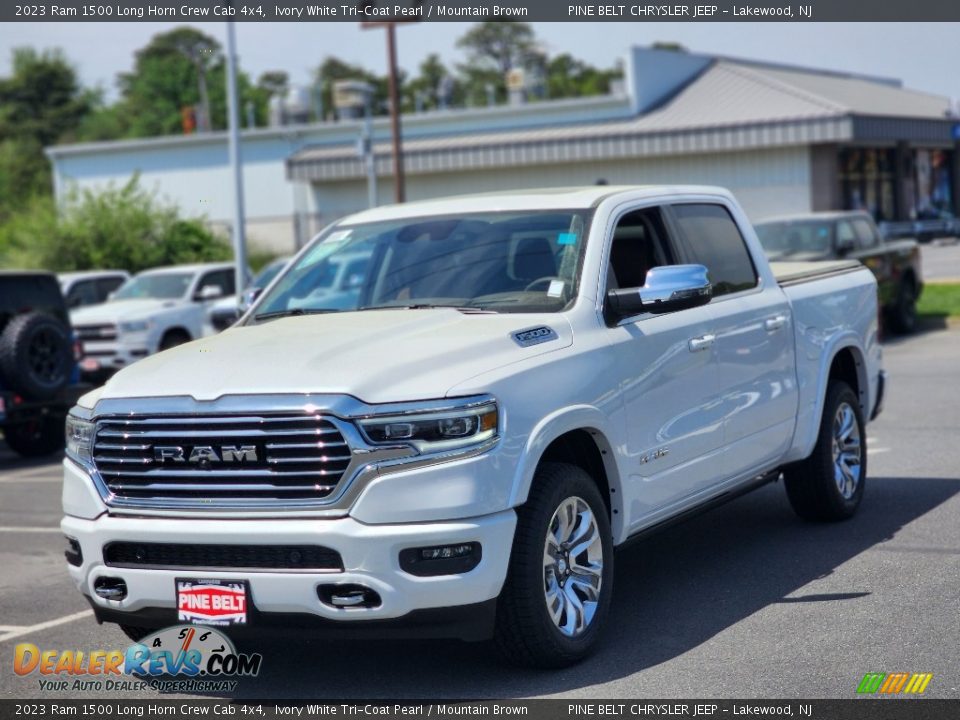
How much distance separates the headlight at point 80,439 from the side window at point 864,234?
1569 centimetres

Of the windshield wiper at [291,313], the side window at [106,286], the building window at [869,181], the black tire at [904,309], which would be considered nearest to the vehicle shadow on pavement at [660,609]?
the windshield wiper at [291,313]

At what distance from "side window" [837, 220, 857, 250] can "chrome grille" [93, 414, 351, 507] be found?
49.0 feet

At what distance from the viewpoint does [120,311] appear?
787 inches

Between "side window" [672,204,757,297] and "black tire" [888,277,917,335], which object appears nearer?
"side window" [672,204,757,297]

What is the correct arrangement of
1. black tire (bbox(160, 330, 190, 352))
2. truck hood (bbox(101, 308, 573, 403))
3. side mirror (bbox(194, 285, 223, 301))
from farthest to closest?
1. side mirror (bbox(194, 285, 223, 301))
2. black tire (bbox(160, 330, 190, 352))
3. truck hood (bbox(101, 308, 573, 403))

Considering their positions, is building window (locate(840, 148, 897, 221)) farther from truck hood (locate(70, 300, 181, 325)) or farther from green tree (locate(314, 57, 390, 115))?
green tree (locate(314, 57, 390, 115))

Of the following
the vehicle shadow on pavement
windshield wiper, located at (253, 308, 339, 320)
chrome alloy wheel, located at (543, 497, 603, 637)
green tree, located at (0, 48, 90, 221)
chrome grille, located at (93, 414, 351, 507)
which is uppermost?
green tree, located at (0, 48, 90, 221)

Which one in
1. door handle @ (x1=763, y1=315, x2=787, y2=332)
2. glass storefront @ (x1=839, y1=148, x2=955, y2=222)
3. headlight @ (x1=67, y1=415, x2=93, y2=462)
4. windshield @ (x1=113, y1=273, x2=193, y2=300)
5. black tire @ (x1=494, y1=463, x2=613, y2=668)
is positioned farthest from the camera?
glass storefront @ (x1=839, y1=148, x2=955, y2=222)

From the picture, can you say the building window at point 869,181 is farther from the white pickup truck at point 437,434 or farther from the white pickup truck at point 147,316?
the white pickup truck at point 437,434

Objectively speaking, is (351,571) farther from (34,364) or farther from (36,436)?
(36,436)

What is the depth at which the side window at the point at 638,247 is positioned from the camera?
6.82 meters

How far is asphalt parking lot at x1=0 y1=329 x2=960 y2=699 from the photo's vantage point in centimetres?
537

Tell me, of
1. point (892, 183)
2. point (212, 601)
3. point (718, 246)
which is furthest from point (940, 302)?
point (892, 183)

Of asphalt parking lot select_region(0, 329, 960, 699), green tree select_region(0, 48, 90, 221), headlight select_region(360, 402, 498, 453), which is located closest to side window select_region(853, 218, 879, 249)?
asphalt parking lot select_region(0, 329, 960, 699)
